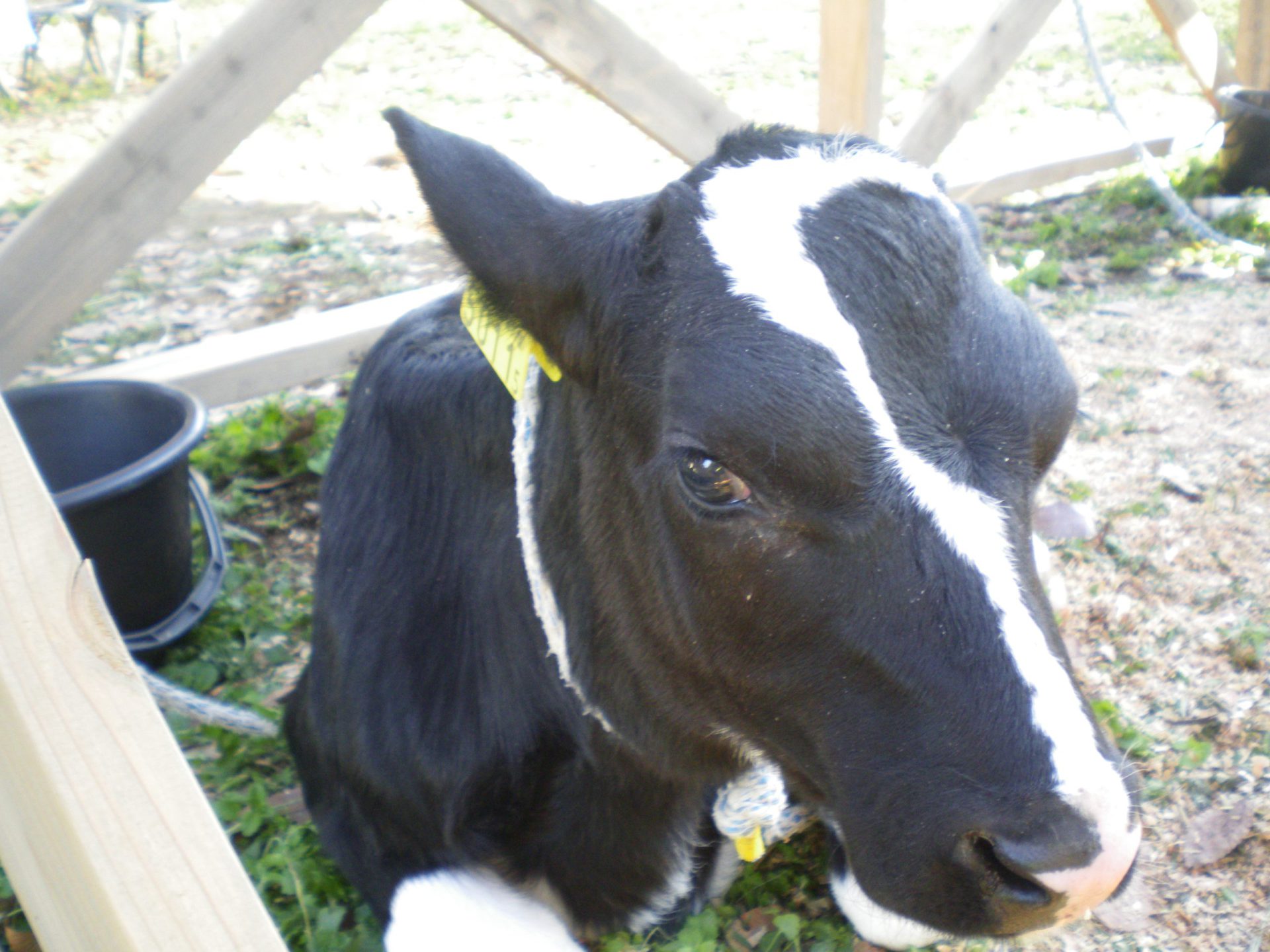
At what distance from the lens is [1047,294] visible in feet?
17.0

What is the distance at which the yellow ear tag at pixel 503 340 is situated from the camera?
185cm

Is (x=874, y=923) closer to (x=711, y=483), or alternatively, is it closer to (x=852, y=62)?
(x=711, y=483)

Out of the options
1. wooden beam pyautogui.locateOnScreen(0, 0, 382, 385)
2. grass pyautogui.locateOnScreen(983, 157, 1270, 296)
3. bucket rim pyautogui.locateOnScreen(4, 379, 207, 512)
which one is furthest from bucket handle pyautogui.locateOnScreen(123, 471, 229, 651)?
grass pyautogui.locateOnScreen(983, 157, 1270, 296)

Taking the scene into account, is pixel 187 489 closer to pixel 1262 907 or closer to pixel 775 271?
pixel 775 271

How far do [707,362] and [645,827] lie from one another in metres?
1.09

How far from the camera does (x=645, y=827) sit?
7.22ft

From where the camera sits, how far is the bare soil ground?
2762 millimetres

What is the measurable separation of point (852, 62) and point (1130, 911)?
3201 millimetres

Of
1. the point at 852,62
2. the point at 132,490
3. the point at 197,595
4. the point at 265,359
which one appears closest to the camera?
the point at 132,490

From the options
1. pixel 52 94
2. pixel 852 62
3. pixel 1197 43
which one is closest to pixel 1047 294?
pixel 852 62

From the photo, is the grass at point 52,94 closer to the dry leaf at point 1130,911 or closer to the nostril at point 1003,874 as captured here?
the dry leaf at point 1130,911

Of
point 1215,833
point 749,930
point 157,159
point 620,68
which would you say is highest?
point 620,68

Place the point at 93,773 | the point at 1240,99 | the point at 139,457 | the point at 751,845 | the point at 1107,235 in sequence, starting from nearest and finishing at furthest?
1. the point at 93,773
2. the point at 751,845
3. the point at 139,457
4. the point at 1107,235
5. the point at 1240,99

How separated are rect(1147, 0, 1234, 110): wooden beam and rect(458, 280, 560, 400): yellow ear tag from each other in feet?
19.5
